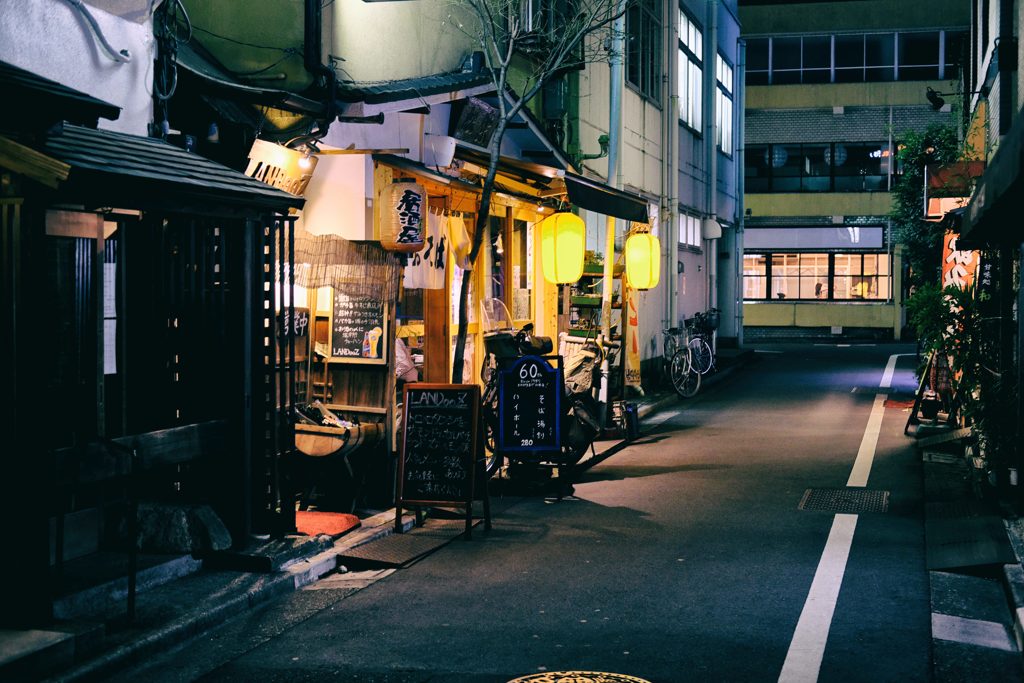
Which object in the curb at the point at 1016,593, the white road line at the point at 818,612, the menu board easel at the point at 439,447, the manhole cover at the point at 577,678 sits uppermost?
the menu board easel at the point at 439,447

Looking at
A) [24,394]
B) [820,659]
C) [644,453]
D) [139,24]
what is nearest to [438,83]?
[139,24]

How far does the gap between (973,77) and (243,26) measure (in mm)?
19192

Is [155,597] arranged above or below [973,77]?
below

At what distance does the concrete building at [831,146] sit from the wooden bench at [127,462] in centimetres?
4257

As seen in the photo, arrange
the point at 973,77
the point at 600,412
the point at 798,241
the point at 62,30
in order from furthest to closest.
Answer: the point at 798,241, the point at 973,77, the point at 600,412, the point at 62,30

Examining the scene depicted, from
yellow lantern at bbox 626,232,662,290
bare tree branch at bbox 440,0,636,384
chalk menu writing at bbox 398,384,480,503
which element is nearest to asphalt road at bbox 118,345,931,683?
chalk menu writing at bbox 398,384,480,503

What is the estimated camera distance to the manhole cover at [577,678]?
6551mm

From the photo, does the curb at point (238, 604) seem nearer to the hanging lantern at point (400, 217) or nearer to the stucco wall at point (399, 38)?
the hanging lantern at point (400, 217)

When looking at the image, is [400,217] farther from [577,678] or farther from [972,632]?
[972,632]

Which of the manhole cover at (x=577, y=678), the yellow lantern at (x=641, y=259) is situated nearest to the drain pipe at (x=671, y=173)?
the yellow lantern at (x=641, y=259)

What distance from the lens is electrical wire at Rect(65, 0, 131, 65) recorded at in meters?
9.19

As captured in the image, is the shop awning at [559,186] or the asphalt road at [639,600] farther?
the shop awning at [559,186]

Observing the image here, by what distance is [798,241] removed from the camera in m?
49.3

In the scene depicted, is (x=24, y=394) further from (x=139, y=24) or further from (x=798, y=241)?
(x=798, y=241)
